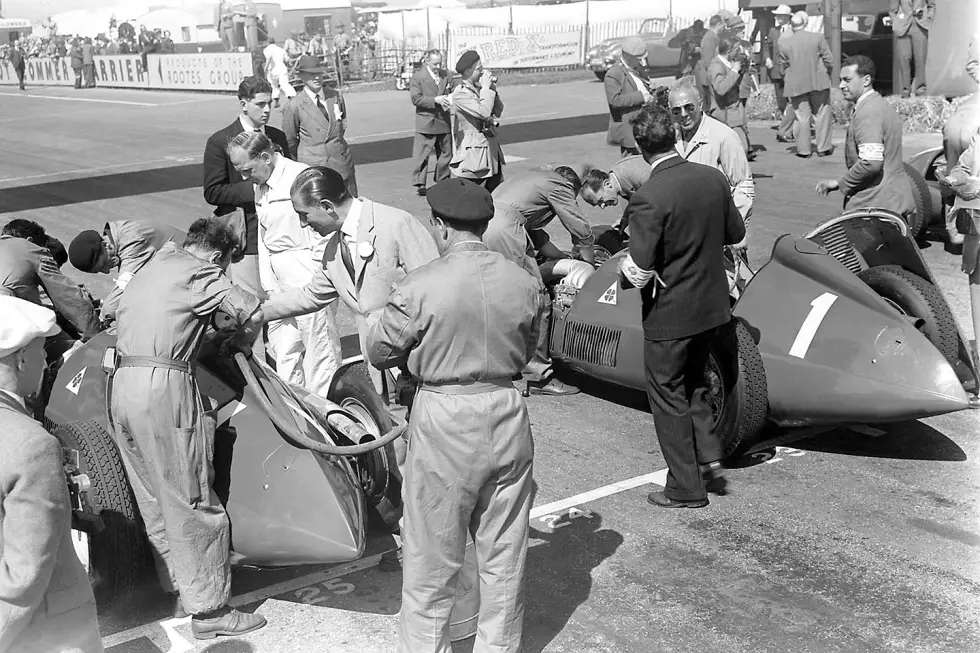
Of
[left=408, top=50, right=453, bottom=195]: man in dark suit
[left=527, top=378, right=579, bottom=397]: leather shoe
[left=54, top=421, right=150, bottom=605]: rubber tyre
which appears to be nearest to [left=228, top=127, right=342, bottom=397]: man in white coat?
[left=527, top=378, right=579, bottom=397]: leather shoe

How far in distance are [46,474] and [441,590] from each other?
5.41ft

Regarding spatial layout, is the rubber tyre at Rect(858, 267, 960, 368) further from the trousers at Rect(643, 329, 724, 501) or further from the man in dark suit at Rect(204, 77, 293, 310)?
the man in dark suit at Rect(204, 77, 293, 310)

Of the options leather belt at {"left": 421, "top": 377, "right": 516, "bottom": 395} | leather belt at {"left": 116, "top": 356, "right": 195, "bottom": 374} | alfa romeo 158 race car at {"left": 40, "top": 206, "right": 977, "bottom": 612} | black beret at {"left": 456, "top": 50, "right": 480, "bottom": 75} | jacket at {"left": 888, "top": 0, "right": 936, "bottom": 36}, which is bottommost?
alfa romeo 158 race car at {"left": 40, "top": 206, "right": 977, "bottom": 612}

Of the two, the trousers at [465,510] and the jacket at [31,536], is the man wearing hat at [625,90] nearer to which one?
the trousers at [465,510]

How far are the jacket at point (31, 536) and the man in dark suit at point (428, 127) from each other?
11461 mm

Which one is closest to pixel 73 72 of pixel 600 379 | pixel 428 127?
pixel 428 127

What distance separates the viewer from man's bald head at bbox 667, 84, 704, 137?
24.7 ft

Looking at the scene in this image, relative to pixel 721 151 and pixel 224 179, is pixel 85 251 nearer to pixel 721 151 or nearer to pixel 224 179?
pixel 224 179

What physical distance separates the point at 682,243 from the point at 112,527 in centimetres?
297

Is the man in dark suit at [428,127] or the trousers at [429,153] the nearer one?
the man in dark suit at [428,127]

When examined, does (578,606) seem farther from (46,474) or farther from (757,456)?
(46,474)

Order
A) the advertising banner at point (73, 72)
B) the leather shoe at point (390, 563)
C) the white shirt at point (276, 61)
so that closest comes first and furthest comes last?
the leather shoe at point (390, 563) < the white shirt at point (276, 61) < the advertising banner at point (73, 72)

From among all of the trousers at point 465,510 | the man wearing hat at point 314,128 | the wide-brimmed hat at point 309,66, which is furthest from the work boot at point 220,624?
the wide-brimmed hat at point 309,66

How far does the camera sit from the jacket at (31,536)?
2.80m
